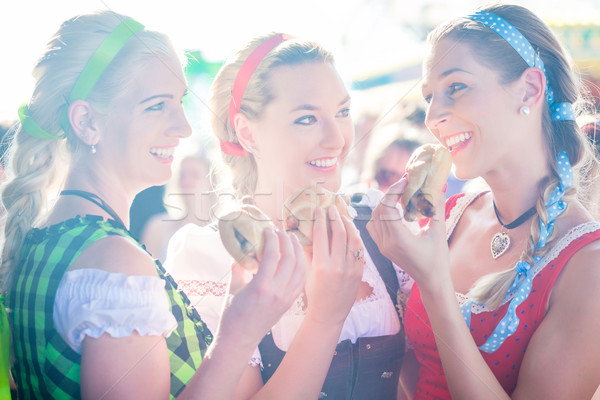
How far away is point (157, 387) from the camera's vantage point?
0.90m

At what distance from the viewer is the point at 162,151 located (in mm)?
1174

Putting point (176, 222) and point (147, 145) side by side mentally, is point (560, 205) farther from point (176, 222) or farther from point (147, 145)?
point (176, 222)

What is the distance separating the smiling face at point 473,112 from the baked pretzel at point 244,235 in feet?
2.19

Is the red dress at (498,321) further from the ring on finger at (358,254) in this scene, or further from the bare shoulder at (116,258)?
the bare shoulder at (116,258)

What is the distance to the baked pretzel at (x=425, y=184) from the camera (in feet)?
3.77

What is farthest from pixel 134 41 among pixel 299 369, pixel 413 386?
pixel 413 386

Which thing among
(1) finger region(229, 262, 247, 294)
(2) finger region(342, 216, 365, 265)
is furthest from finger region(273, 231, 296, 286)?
(2) finger region(342, 216, 365, 265)

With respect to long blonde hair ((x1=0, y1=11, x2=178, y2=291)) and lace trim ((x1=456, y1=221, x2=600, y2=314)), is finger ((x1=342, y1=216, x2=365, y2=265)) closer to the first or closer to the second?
lace trim ((x1=456, y1=221, x2=600, y2=314))

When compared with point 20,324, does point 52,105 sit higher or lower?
higher

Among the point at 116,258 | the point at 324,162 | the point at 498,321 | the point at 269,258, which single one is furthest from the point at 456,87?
the point at 116,258

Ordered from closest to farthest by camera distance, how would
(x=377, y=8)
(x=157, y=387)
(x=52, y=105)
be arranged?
(x=157, y=387)
(x=52, y=105)
(x=377, y=8)

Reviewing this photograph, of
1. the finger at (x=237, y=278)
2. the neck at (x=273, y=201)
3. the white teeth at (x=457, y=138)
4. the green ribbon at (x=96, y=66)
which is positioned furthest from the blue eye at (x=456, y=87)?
the green ribbon at (x=96, y=66)

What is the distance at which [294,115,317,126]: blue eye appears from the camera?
1.37 m

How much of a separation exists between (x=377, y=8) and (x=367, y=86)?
1.97ft
